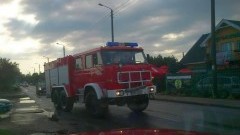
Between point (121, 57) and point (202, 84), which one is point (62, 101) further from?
point (202, 84)

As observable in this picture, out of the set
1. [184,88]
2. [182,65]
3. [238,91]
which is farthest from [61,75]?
[182,65]

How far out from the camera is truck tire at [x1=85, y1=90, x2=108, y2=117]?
16.6 metres

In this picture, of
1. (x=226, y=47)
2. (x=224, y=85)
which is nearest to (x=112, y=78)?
(x=224, y=85)

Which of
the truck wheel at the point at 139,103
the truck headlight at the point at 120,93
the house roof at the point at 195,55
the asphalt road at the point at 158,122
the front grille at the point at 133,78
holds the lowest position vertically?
the asphalt road at the point at 158,122

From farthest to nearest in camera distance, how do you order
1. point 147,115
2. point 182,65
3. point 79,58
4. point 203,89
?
point 182,65
point 203,89
point 79,58
point 147,115

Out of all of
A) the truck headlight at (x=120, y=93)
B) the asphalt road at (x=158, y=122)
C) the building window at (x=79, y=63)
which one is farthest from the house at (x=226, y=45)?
the truck headlight at (x=120, y=93)

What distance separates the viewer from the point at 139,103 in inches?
731

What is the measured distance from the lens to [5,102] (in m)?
19.8

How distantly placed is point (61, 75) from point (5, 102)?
112 inches

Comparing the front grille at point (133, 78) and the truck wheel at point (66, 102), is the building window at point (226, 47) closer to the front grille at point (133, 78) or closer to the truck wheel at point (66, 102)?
the truck wheel at point (66, 102)

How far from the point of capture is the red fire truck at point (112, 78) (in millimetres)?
16484

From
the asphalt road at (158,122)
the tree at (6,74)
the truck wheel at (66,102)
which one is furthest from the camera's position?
the tree at (6,74)

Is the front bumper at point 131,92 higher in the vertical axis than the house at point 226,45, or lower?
lower

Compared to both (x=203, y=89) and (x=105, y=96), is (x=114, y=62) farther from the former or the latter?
(x=203, y=89)
